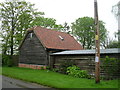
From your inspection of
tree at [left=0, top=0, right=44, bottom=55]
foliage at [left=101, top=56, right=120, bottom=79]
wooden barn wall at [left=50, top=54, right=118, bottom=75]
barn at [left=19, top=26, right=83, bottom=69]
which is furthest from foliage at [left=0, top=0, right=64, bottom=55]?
foliage at [left=101, top=56, right=120, bottom=79]

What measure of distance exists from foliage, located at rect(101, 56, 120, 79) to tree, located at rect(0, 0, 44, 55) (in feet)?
65.3

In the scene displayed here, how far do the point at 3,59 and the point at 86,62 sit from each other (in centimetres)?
1934

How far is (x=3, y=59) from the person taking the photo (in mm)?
28531

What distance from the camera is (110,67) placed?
12898mm

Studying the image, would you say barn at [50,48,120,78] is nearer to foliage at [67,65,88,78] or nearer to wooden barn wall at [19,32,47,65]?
foliage at [67,65,88,78]

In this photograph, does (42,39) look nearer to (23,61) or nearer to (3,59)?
(23,61)

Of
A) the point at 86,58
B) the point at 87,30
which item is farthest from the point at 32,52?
the point at 87,30

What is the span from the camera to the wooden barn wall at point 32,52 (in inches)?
870

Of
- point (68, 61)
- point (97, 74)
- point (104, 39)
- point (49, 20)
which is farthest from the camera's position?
point (104, 39)

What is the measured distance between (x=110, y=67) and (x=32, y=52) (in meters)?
14.6

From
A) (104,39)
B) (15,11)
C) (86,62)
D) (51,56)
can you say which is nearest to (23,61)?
(51,56)

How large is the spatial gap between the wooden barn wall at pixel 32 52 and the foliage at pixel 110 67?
34.0ft

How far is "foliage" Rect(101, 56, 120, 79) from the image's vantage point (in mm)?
12540

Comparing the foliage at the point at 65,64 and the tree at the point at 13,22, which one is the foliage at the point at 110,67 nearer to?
the foliage at the point at 65,64
